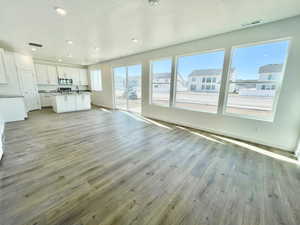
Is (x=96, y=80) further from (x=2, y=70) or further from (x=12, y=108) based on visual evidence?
(x=12, y=108)

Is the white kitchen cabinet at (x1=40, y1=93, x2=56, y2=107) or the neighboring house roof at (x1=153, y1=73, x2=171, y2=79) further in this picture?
the white kitchen cabinet at (x1=40, y1=93, x2=56, y2=107)

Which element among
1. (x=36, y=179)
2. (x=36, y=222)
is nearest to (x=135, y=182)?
(x=36, y=222)

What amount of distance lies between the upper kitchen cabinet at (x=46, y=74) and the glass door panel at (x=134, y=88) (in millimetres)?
4699

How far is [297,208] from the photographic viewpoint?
1.48 m

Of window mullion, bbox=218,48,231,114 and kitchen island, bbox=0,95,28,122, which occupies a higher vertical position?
window mullion, bbox=218,48,231,114

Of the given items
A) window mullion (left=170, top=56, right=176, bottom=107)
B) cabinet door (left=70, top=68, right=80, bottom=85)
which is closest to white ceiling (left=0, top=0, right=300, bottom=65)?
window mullion (left=170, top=56, right=176, bottom=107)

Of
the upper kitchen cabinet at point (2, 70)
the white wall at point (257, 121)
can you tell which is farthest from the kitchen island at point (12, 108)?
the white wall at point (257, 121)

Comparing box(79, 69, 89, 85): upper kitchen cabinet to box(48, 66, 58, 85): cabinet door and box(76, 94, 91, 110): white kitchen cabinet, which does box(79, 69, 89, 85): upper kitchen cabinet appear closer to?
box(48, 66, 58, 85): cabinet door

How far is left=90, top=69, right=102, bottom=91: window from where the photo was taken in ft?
25.9

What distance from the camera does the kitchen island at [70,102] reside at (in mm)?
6122

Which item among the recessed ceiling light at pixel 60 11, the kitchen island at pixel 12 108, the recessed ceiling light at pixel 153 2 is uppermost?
the recessed ceiling light at pixel 153 2

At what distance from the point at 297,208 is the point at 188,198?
124cm

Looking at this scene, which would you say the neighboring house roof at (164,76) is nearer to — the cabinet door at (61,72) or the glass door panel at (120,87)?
the glass door panel at (120,87)

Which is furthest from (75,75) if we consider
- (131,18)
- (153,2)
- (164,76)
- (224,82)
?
(224,82)
